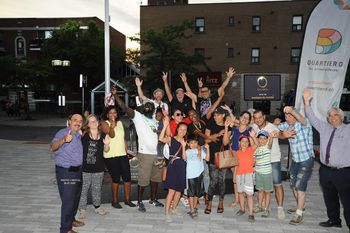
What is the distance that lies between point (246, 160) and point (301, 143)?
37.9 inches

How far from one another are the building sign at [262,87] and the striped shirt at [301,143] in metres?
28.7

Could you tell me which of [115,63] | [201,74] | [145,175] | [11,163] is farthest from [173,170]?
[115,63]

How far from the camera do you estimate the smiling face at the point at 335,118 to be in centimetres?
512

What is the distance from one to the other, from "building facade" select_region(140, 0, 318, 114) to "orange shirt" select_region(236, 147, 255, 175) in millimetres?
28641

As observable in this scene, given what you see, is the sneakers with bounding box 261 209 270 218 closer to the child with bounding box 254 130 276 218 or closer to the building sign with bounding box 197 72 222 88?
the child with bounding box 254 130 276 218

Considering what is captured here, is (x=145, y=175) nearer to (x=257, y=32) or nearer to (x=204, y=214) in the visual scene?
(x=204, y=214)

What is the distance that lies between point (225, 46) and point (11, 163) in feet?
90.5

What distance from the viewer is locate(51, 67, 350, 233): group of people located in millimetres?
5266

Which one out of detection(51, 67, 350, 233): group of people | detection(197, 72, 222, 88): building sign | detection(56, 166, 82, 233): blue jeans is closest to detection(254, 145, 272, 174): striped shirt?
detection(51, 67, 350, 233): group of people

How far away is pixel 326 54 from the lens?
7.32 m

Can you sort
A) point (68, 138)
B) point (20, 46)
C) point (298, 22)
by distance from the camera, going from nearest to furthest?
point (68, 138) < point (298, 22) < point (20, 46)

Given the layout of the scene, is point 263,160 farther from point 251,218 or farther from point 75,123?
point 75,123

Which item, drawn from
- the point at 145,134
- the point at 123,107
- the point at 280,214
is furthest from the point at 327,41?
the point at 123,107

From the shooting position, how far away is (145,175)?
629 cm
